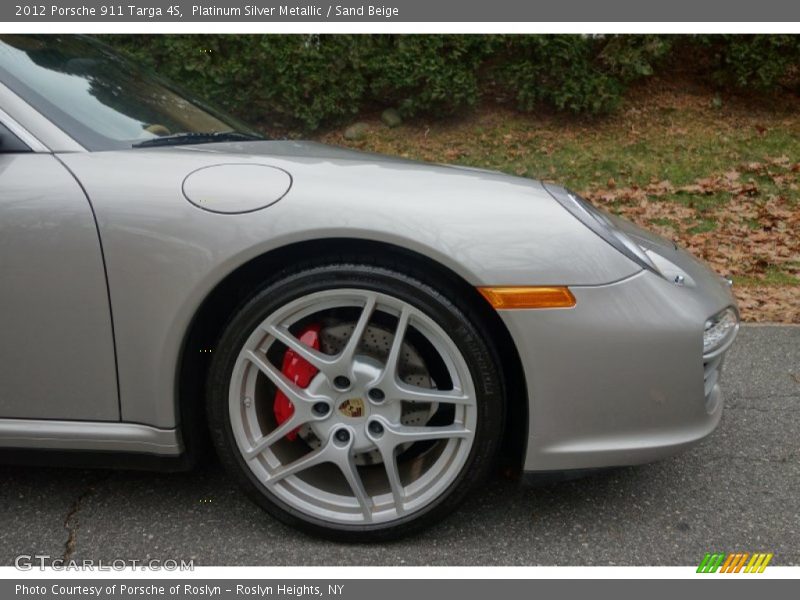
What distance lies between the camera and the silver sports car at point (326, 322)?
6.18 feet

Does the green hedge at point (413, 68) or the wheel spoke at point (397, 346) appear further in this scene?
the green hedge at point (413, 68)

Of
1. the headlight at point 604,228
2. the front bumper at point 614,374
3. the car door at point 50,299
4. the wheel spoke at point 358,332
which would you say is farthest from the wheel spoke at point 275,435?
the headlight at point 604,228

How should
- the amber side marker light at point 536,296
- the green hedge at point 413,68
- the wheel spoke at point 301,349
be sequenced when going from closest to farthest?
the amber side marker light at point 536,296 → the wheel spoke at point 301,349 → the green hedge at point 413,68

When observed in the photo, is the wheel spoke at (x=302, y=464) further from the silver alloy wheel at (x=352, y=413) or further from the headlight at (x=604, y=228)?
the headlight at (x=604, y=228)

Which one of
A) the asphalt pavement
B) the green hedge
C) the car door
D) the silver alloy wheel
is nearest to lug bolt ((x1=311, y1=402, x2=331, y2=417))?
the silver alloy wheel

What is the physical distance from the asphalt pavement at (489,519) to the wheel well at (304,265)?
27 cm

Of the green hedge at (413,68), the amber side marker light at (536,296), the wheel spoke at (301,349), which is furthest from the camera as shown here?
the green hedge at (413,68)

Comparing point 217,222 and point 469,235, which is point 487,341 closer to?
point 469,235

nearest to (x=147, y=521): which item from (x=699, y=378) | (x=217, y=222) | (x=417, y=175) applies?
(x=217, y=222)

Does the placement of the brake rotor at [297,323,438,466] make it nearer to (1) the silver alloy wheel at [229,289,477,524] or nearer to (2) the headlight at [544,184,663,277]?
(1) the silver alloy wheel at [229,289,477,524]

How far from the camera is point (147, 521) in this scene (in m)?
2.19

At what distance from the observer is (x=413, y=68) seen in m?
7.05

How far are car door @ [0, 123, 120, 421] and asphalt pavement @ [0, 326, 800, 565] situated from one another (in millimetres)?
388

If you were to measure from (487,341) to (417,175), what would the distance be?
20.6 inches
